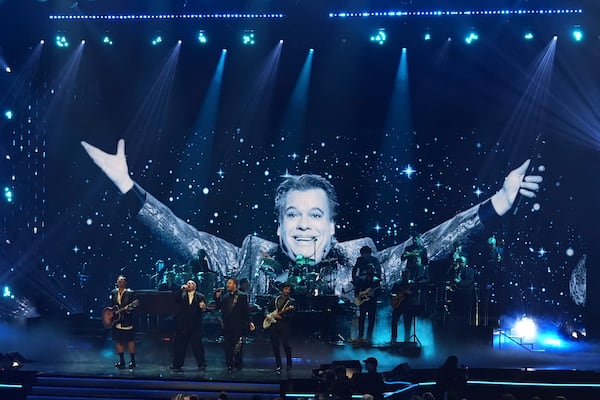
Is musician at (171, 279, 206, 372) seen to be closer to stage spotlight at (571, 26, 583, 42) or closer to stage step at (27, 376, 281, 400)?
stage step at (27, 376, 281, 400)

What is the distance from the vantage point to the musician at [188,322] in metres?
14.1

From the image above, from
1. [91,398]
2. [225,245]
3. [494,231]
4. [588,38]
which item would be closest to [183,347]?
[91,398]

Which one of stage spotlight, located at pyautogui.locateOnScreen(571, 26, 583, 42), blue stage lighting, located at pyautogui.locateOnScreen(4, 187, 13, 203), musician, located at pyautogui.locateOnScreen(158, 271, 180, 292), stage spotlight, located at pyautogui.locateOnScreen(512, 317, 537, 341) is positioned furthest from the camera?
blue stage lighting, located at pyautogui.locateOnScreen(4, 187, 13, 203)

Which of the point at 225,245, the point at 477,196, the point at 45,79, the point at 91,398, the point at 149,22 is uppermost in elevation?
the point at 149,22

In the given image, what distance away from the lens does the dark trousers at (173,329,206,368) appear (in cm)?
1411

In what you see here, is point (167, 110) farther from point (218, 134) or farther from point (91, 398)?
point (91, 398)

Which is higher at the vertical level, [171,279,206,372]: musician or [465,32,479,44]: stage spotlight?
[465,32,479,44]: stage spotlight

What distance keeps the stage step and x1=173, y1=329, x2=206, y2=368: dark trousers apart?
148cm

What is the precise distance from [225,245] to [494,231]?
5894 mm

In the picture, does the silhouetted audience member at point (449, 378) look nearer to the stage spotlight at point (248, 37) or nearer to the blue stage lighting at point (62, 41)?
the stage spotlight at point (248, 37)

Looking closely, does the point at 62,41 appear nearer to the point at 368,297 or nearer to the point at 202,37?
the point at 202,37

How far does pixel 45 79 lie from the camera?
19047 millimetres

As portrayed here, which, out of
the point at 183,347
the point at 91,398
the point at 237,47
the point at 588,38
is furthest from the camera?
the point at 237,47

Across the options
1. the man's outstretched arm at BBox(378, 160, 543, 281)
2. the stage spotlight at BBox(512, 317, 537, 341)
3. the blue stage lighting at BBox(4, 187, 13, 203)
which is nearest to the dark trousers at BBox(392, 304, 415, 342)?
the man's outstretched arm at BBox(378, 160, 543, 281)
